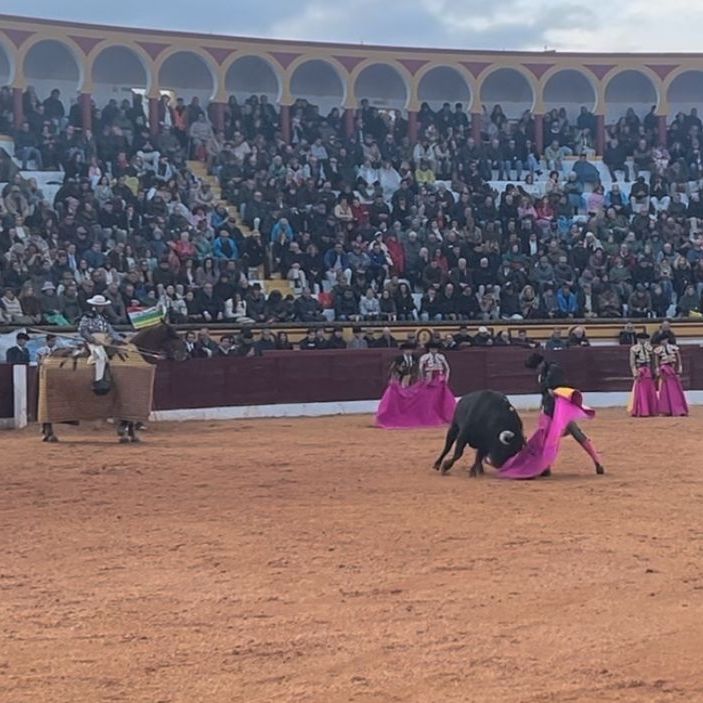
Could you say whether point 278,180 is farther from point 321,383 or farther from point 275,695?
point 275,695

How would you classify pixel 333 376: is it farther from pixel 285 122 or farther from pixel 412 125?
pixel 412 125

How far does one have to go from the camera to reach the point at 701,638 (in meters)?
4.55

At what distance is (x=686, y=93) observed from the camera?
1232 inches

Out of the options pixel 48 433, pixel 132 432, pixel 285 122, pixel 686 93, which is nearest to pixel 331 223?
pixel 285 122

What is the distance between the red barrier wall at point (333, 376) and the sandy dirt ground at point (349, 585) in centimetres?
655

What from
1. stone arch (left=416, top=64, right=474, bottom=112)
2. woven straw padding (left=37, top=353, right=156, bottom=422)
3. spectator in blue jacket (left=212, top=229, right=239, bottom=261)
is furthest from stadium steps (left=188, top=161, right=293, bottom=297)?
stone arch (left=416, top=64, right=474, bottom=112)

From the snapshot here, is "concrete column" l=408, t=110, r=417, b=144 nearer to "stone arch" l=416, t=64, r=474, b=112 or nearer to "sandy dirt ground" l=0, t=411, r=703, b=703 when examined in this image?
"stone arch" l=416, t=64, r=474, b=112

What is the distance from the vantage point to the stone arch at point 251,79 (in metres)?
28.1

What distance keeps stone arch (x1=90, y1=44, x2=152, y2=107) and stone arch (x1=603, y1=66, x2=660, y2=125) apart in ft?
37.9

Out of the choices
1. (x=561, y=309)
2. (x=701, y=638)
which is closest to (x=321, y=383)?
(x=561, y=309)

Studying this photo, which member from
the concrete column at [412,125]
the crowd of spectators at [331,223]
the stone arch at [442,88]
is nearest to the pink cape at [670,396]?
the crowd of spectators at [331,223]

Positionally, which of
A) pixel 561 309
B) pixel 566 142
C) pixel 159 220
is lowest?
pixel 561 309

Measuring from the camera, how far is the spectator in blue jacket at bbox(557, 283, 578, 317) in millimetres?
21312

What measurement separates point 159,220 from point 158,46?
25.3 ft
